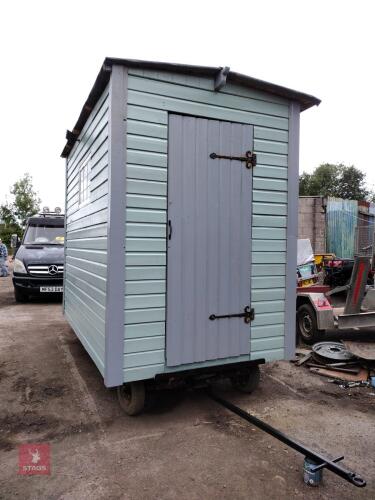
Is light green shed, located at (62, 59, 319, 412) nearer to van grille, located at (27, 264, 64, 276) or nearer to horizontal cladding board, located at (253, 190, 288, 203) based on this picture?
horizontal cladding board, located at (253, 190, 288, 203)

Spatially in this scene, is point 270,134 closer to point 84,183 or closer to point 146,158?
point 146,158

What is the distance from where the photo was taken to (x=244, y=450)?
2900mm

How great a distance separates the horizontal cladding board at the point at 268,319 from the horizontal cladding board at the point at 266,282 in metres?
0.29

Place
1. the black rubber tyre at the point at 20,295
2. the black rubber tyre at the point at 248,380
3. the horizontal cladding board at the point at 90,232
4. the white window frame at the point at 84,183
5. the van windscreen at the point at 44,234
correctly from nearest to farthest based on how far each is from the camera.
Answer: the horizontal cladding board at the point at 90,232
the black rubber tyre at the point at 248,380
the white window frame at the point at 84,183
the black rubber tyre at the point at 20,295
the van windscreen at the point at 44,234

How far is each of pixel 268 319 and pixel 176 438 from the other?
1.50 metres

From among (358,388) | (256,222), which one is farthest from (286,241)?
(358,388)

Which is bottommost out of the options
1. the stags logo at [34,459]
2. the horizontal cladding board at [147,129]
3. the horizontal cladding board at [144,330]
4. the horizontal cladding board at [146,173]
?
A: the stags logo at [34,459]

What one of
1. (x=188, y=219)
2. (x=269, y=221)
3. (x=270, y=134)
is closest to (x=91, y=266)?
(x=188, y=219)

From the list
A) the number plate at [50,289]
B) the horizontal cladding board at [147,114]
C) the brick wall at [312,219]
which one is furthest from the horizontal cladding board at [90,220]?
the brick wall at [312,219]

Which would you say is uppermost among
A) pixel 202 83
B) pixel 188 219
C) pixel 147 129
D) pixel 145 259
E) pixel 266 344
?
pixel 202 83

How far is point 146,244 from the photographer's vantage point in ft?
10.7

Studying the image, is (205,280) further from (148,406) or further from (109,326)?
(148,406)

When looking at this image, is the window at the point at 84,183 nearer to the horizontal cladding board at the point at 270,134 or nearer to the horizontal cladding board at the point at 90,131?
the horizontal cladding board at the point at 90,131

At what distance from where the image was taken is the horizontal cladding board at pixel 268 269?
3.76 m
